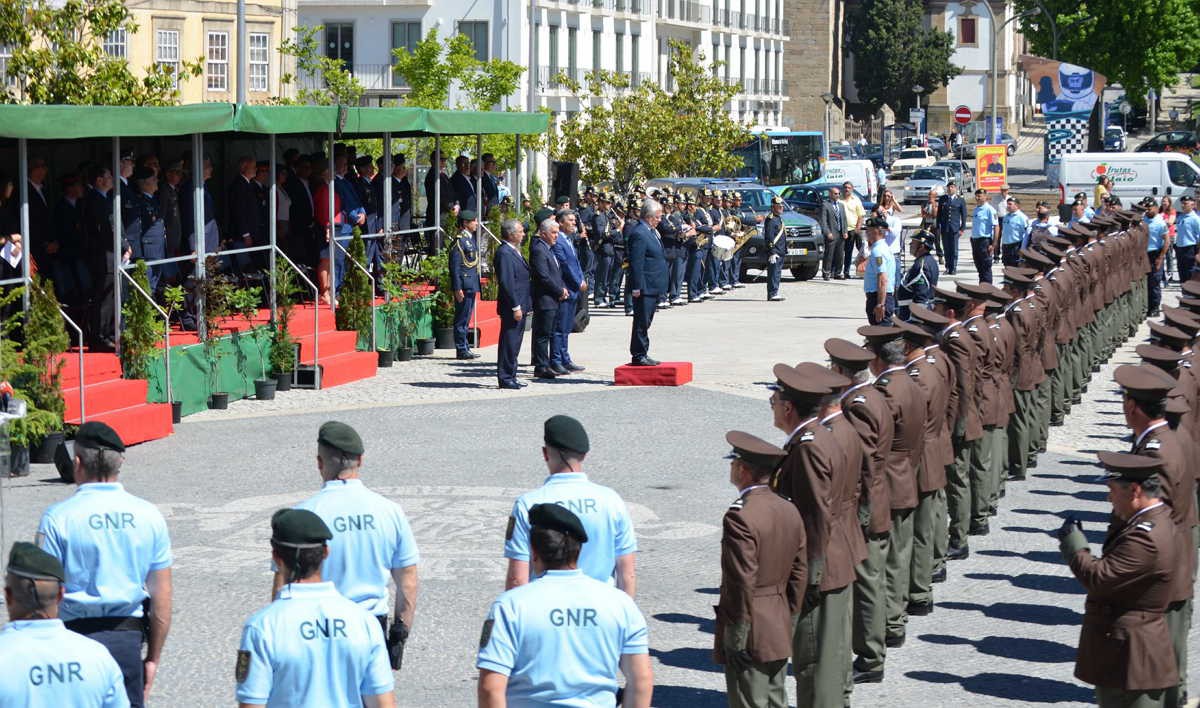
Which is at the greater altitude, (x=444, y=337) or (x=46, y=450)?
(x=444, y=337)

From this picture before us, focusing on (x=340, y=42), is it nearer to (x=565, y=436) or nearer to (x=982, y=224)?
(x=982, y=224)

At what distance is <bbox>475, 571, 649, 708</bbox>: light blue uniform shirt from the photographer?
5.81 m

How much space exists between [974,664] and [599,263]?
1972cm

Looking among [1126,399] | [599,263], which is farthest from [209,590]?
[599,263]

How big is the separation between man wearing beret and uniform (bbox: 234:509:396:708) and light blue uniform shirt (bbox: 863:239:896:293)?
14675 mm

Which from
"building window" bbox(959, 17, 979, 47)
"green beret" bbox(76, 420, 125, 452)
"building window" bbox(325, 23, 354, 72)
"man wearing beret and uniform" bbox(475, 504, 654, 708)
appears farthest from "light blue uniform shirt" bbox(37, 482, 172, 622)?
"building window" bbox(959, 17, 979, 47)

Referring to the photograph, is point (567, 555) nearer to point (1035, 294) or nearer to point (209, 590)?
point (209, 590)

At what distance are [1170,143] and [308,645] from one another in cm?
7207

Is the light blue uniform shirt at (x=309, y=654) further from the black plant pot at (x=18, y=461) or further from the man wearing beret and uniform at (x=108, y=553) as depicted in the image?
the black plant pot at (x=18, y=461)

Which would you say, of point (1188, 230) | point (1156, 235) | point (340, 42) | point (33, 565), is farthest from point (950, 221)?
point (340, 42)

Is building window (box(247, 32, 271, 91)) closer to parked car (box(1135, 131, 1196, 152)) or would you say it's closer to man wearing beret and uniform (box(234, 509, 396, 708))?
parked car (box(1135, 131, 1196, 152))

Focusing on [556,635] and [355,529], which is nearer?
[556,635]

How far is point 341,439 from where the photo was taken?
7.26m

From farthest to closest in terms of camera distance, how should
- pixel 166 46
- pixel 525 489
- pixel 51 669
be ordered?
pixel 166 46 → pixel 525 489 → pixel 51 669
